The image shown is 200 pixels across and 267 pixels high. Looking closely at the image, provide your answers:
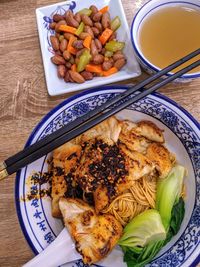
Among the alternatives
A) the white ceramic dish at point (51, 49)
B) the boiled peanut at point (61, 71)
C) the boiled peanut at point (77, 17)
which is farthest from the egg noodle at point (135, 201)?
the boiled peanut at point (77, 17)

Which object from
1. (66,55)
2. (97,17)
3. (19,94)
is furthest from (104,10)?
(19,94)

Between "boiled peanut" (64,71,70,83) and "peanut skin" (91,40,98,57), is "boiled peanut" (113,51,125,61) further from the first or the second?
"boiled peanut" (64,71,70,83)

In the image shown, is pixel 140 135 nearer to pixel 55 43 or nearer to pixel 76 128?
pixel 76 128

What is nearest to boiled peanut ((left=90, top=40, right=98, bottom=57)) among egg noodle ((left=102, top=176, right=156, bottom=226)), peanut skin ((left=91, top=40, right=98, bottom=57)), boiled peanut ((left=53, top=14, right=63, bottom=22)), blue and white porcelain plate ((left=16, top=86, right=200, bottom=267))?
peanut skin ((left=91, top=40, right=98, bottom=57))

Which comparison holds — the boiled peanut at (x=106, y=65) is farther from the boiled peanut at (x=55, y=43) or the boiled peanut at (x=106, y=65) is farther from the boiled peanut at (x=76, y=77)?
the boiled peanut at (x=55, y=43)

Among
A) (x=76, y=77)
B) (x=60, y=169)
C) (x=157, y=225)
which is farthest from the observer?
(x=76, y=77)

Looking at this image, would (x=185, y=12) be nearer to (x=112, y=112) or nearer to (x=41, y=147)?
(x=112, y=112)
